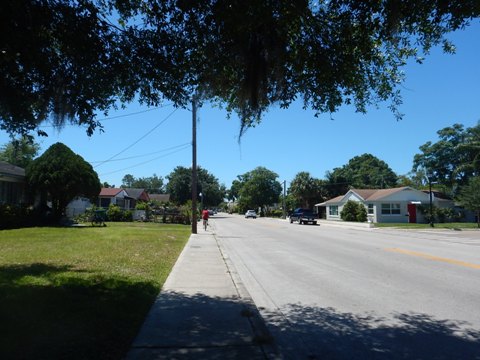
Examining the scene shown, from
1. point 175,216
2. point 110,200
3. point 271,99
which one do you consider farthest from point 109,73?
point 110,200

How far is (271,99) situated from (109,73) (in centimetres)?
246

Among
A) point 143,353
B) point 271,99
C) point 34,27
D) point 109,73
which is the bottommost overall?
point 143,353

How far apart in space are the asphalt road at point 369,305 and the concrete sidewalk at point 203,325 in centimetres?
35

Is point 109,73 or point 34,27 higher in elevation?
point 34,27

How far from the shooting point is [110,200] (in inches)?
2266

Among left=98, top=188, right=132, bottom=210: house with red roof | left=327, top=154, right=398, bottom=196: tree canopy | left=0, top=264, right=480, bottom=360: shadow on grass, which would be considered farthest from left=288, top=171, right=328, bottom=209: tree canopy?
left=0, top=264, right=480, bottom=360: shadow on grass

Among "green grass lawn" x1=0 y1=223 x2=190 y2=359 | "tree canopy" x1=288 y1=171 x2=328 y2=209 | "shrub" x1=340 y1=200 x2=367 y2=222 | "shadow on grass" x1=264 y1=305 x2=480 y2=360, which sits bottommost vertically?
"shadow on grass" x1=264 y1=305 x2=480 y2=360

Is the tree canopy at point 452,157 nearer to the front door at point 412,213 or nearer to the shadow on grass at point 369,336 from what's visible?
the front door at point 412,213

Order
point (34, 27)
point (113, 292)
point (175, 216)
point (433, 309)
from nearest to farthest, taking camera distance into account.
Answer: point (34, 27) < point (433, 309) < point (113, 292) < point (175, 216)

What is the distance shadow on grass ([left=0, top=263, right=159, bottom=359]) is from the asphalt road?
213cm

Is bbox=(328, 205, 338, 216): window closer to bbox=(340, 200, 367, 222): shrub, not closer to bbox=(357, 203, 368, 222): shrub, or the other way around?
bbox=(340, 200, 367, 222): shrub

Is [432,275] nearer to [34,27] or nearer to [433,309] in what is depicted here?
[433,309]

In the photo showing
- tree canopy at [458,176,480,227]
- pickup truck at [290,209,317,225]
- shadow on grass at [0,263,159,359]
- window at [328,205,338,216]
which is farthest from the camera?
window at [328,205,338,216]

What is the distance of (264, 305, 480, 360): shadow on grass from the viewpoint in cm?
541
